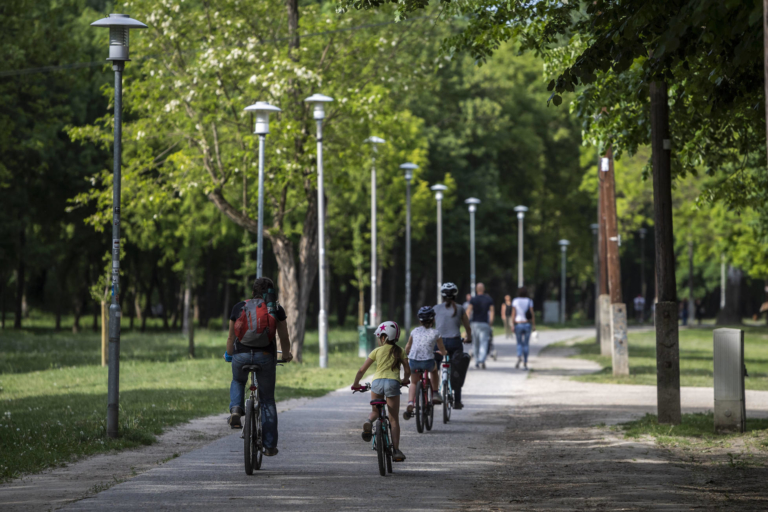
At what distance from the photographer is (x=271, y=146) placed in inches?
965

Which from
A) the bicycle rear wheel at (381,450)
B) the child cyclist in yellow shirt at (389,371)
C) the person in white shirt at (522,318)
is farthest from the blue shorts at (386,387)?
the person in white shirt at (522,318)

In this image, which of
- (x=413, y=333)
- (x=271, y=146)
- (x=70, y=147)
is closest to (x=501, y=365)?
(x=271, y=146)

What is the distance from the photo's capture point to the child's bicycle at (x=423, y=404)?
12430 millimetres

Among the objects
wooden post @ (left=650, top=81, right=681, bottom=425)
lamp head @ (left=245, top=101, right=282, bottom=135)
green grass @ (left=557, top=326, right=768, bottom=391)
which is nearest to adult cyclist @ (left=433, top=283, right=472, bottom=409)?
wooden post @ (left=650, top=81, right=681, bottom=425)

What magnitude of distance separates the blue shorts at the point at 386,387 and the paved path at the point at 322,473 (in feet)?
2.25

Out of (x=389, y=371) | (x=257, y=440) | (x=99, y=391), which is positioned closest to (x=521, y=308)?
(x=99, y=391)

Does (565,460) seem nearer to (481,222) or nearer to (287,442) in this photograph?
(287,442)

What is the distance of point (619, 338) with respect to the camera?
67.1 ft

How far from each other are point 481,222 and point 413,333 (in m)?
43.8

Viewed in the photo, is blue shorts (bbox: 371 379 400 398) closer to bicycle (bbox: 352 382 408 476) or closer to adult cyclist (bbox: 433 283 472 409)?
bicycle (bbox: 352 382 408 476)

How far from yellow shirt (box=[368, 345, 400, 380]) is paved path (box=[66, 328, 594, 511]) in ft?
2.76

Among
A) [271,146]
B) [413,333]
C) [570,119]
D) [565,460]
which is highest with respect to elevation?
[570,119]

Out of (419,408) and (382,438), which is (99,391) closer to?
(419,408)

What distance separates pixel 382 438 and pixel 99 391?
9.99 meters
